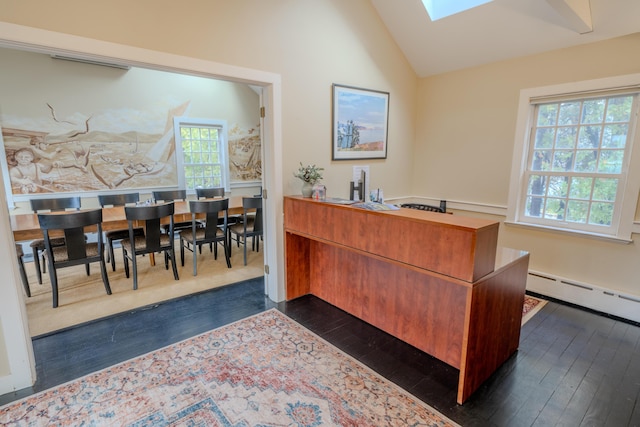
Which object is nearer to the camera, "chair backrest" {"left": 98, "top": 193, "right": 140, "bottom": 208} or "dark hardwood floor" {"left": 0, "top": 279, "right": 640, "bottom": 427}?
"dark hardwood floor" {"left": 0, "top": 279, "right": 640, "bottom": 427}

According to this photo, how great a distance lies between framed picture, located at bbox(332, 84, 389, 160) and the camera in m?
3.33

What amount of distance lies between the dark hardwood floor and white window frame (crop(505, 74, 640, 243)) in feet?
2.68

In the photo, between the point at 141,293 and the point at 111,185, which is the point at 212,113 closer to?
the point at 111,185

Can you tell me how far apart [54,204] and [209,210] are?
6.81 feet

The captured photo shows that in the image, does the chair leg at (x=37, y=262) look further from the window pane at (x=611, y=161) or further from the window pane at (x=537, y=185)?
the window pane at (x=611, y=161)

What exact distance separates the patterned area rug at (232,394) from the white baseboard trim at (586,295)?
233cm

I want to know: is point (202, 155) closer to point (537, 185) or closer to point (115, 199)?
point (115, 199)

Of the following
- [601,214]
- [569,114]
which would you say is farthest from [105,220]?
[601,214]

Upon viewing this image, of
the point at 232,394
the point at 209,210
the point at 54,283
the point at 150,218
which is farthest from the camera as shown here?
the point at 209,210

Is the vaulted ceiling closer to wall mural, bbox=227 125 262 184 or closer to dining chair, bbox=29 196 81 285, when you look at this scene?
wall mural, bbox=227 125 262 184

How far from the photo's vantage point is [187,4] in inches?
91.9

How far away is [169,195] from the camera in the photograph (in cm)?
493

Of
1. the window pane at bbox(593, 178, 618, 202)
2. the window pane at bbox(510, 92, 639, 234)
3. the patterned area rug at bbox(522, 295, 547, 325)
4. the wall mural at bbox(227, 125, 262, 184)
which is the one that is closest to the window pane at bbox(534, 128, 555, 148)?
the window pane at bbox(510, 92, 639, 234)

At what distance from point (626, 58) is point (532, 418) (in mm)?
3011
